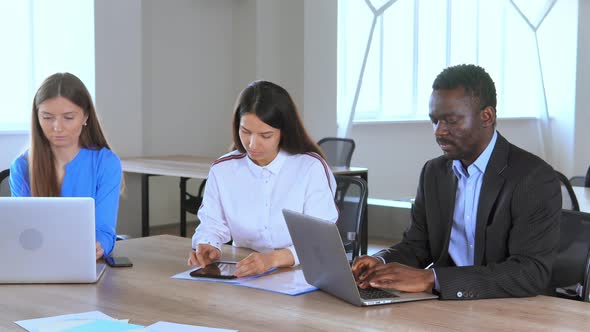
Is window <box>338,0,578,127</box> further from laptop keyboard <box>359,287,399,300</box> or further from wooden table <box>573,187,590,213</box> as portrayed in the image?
laptop keyboard <box>359,287,399,300</box>

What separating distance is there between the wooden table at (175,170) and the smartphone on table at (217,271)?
99.9 inches

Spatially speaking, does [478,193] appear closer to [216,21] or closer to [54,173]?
[54,173]

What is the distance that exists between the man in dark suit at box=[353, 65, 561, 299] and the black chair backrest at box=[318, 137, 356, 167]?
154 inches

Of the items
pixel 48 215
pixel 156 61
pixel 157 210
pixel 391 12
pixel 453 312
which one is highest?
pixel 391 12

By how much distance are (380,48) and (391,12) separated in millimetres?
471

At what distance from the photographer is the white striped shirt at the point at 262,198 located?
2.80 metres

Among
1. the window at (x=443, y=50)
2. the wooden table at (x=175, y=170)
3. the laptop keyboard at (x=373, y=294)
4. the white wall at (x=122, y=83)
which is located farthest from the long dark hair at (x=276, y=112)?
the window at (x=443, y=50)

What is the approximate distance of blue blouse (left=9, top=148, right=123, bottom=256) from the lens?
2838 mm

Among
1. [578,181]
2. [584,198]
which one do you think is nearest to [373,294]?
[584,198]

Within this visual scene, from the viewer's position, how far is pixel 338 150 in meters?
6.43

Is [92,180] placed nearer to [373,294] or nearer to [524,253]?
[373,294]

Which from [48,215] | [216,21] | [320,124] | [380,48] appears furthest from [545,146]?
[48,215]

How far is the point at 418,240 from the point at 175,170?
129 inches

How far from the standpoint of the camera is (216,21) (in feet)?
25.3
